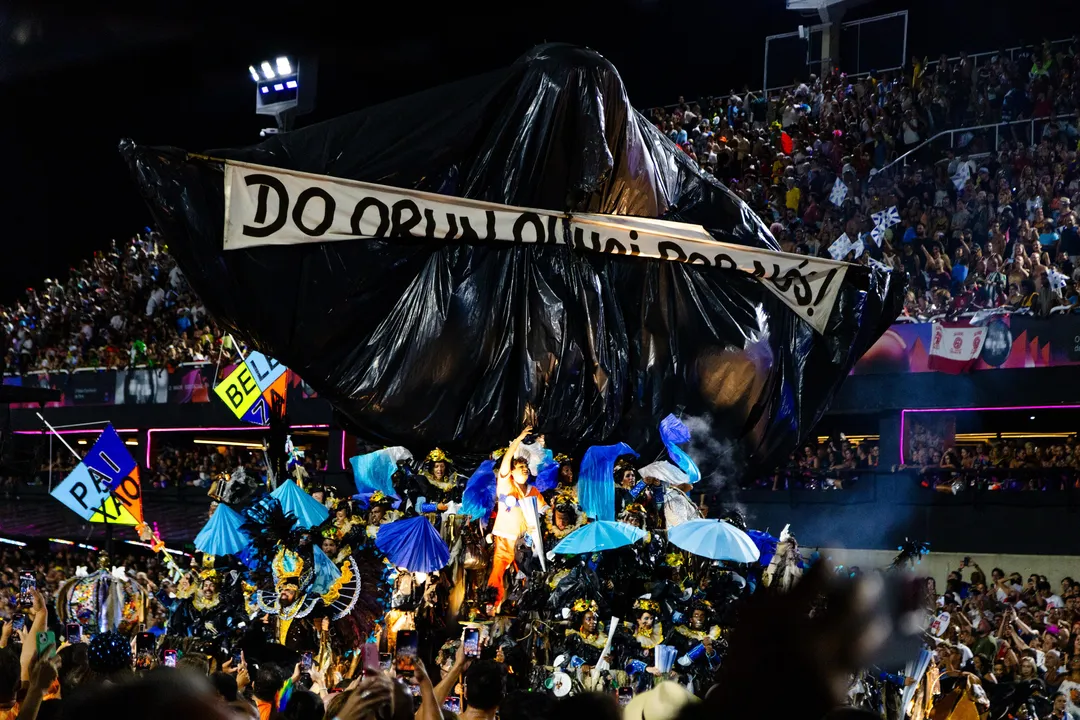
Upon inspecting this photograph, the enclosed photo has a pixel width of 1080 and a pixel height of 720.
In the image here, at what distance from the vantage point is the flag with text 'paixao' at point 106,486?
13.1m

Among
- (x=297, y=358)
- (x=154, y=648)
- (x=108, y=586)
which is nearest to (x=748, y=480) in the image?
(x=297, y=358)

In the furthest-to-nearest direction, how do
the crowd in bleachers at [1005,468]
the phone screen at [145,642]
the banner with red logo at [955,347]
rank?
the banner with red logo at [955,347]
the crowd in bleachers at [1005,468]
the phone screen at [145,642]

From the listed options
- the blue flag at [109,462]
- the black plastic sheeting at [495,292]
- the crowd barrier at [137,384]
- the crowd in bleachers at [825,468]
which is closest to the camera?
the black plastic sheeting at [495,292]

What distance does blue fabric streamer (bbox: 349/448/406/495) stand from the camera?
11078mm

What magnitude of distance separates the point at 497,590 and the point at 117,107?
2317 cm

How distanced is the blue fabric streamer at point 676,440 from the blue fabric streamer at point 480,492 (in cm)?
144

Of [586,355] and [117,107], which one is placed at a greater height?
[117,107]

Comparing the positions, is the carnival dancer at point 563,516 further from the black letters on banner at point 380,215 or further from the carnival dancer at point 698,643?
the black letters on banner at point 380,215

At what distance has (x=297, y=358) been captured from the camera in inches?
365

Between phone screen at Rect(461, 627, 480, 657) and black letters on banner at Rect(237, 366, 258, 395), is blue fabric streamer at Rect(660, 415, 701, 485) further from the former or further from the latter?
black letters on banner at Rect(237, 366, 258, 395)

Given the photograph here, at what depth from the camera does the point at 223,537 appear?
10.5 meters

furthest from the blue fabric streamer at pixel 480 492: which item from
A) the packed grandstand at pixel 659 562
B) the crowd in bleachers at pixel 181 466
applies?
the crowd in bleachers at pixel 181 466

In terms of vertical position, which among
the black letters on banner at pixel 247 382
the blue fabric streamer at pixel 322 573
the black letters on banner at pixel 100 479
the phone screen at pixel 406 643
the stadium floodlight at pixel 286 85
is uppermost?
the stadium floodlight at pixel 286 85

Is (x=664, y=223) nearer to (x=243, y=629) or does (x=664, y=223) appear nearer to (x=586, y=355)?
(x=586, y=355)
